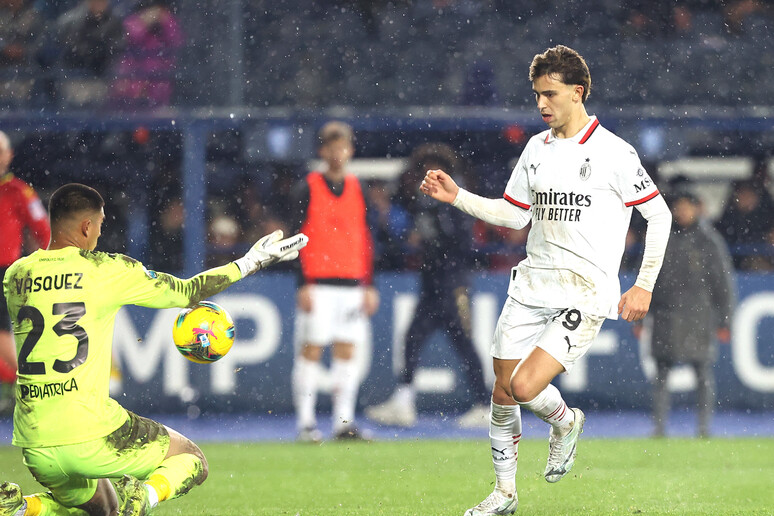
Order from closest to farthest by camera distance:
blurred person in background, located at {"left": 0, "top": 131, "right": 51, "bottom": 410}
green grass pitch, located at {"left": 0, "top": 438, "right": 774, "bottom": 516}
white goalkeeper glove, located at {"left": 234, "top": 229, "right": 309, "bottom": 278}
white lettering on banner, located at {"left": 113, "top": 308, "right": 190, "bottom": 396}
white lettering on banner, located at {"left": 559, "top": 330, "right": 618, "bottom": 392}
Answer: white goalkeeper glove, located at {"left": 234, "top": 229, "right": 309, "bottom": 278}
green grass pitch, located at {"left": 0, "top": 438, "right": 774, "bottom": 516}
blurred person in background, located at {"left": 0, "top": 131, "right": 51, "bottom": 410}
white lettering on banner, located at {"left": 113, "top": 308, "right": 190, "bottom": 396}
white lettering on banner, located at {"left": 559, "top": 330, "right": 618, "bottom": 392}

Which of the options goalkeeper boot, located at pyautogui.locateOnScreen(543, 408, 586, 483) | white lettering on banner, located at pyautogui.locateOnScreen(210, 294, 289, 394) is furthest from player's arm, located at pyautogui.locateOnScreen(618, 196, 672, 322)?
white lettering on banner, located at pyautogui.locateOnScreen(210, 294, 289, 394)

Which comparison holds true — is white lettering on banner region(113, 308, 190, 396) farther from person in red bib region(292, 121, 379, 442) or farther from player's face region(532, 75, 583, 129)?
player's face region(532, 75, 583, 129)

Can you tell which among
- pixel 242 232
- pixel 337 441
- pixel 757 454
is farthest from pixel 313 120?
pixel 757 454

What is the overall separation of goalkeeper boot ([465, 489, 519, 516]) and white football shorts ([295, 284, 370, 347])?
3.92 meters

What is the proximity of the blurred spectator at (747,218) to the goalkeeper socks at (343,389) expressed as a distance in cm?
446

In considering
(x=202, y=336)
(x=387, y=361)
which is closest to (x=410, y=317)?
(x=387, y=361)

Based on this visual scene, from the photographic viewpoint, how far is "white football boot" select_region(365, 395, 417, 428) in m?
10.1

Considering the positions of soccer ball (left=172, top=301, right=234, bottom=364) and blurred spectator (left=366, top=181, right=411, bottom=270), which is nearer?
soccer ball (left=172, top=301, right=234, bottom=364)

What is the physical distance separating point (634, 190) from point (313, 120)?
636cm

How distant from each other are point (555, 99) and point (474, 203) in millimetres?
624

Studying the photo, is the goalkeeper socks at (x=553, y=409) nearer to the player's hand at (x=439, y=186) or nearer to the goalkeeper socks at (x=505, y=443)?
the goalkeeper socks at (x=505, y=443)

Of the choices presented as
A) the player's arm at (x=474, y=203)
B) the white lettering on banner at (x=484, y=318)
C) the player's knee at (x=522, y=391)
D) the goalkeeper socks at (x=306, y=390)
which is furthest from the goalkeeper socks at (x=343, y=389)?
the player's knee at (x=522, y=391)

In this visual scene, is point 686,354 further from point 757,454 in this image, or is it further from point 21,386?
point 21,386

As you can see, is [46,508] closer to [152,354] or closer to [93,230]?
[93,230]
